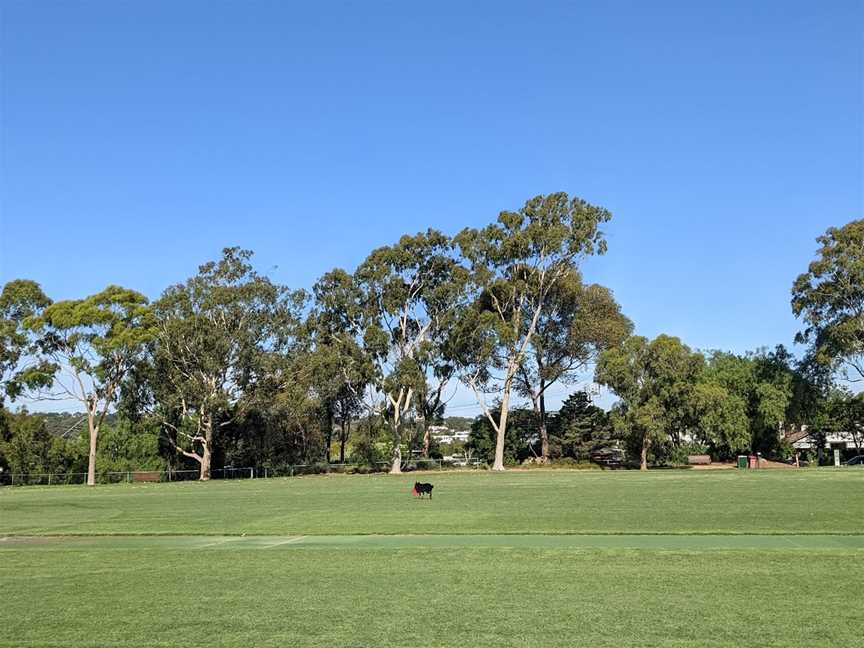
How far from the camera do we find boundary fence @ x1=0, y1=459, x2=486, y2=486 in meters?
58.0

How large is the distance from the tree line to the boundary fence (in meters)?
2.58

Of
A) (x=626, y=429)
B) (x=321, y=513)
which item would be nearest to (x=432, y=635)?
(x=321, y=513)

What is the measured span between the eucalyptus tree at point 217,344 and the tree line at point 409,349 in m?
0.13

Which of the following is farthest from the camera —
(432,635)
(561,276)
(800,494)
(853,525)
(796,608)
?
(561,276)

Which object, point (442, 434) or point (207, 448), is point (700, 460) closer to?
point (207, 448)

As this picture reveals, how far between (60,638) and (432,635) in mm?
3697

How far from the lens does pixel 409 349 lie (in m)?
63.6

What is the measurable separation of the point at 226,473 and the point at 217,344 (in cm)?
1427

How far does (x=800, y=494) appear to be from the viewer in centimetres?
2323

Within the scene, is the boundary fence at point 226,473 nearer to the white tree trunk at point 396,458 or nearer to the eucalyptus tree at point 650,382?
the white tree trunk at point 396,458

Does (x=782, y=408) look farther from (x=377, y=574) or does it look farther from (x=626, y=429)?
(x=377, y=574)

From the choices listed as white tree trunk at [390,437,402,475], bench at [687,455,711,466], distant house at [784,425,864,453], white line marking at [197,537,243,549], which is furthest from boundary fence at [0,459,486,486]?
white line marking at [197,537,243,549]

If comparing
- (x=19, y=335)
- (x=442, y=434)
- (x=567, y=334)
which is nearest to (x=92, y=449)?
(x=19, y=335)

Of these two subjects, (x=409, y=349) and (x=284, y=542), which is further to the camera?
(x=409, y=349)
